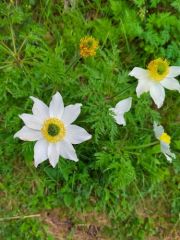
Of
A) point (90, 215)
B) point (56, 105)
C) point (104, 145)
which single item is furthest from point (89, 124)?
point (90, 215)

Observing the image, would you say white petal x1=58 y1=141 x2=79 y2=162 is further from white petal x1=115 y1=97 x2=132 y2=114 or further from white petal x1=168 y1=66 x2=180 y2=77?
white petal x1=168 y1=66 x2=180 y2=77

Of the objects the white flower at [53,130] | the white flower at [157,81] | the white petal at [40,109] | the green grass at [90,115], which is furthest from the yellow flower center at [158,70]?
the white petal at [40,109]

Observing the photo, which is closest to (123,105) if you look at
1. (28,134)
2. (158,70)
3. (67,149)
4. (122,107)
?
(122,107)

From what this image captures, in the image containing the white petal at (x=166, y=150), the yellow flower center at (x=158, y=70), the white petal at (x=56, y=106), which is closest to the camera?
the white petal at (x=56, y=106)

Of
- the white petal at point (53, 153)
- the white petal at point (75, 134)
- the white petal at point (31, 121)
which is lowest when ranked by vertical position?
the white petal at point (53, 153)

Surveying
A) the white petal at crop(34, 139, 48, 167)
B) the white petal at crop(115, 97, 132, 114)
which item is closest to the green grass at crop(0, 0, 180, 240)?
the white petal at crop(115, 97, 132, 114)

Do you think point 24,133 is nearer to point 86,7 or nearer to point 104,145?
point 104,145

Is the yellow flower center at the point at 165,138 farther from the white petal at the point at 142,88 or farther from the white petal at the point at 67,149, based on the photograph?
the white petal at the point at 67,149

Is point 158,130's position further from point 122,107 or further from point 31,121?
point 31,121
